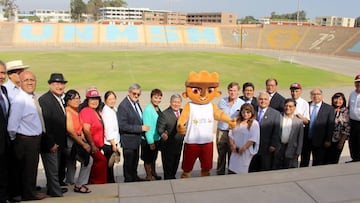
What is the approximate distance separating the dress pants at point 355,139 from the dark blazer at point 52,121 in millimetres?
4954

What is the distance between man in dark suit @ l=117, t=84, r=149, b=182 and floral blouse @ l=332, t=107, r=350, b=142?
3.33 meters

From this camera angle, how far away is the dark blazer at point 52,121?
4180 millimetres

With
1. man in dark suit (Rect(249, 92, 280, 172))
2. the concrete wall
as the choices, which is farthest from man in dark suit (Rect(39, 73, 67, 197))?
the concrete wall

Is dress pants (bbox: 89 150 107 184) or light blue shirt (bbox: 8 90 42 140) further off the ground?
light blue shirt (bbox: 8 90 42 140)

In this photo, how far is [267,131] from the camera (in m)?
5.36

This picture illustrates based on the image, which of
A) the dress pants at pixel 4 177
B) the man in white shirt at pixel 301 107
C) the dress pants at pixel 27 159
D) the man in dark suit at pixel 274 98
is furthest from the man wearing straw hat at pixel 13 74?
the man in white shirt at pixel 301 107

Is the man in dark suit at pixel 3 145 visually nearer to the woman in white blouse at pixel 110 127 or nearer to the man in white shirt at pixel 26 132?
the man in white shirt at pixel 26 132

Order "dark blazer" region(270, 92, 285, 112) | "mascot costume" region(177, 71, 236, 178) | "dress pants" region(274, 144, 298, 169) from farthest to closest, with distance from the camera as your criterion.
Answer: "dark blazer" region(270, 92, 285, 112) < "dress pants" region(274, 144, 298, 169) < "mascot costume" region(177, 71, 236, 178)

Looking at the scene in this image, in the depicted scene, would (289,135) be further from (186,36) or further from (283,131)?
(186,36)

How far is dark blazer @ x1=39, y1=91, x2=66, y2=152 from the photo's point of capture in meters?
4.18

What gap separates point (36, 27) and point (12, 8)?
4010 centimetres

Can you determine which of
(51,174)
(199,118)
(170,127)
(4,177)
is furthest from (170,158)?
(4,177)

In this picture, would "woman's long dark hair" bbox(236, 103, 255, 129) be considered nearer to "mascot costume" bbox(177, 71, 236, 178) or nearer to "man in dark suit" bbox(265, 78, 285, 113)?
"mascot costume" bbox(177, 71, 236, 178)

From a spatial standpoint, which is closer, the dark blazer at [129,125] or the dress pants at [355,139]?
the dark blazer at [129,125]
